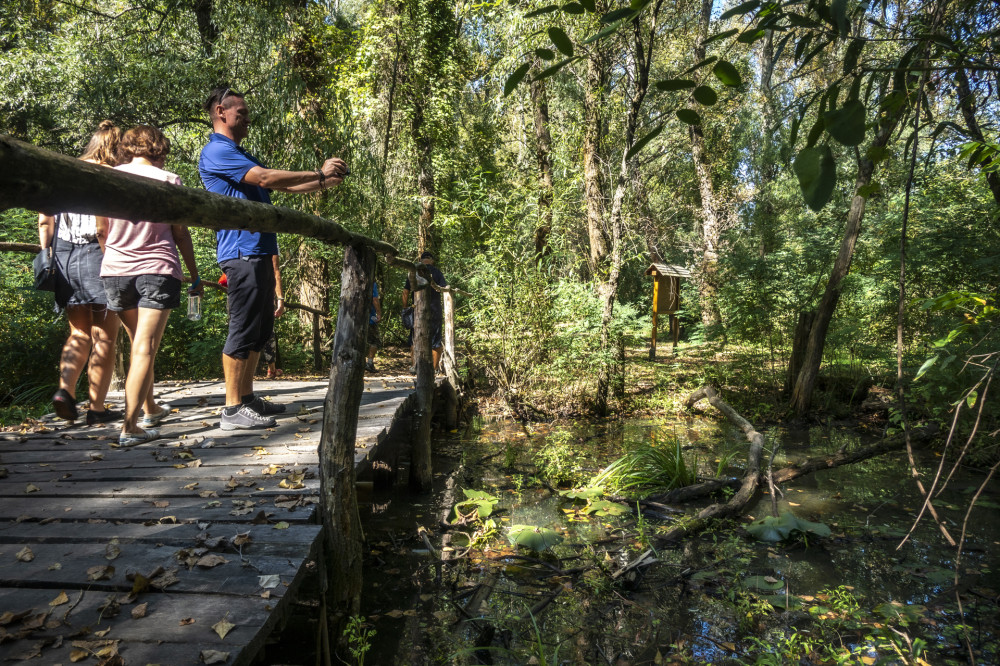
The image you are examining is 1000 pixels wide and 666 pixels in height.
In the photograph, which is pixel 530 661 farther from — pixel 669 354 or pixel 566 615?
pixel 669 354

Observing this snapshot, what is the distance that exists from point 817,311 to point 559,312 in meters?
3.52

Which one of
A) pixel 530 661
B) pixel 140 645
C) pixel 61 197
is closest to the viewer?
pixel 61 197

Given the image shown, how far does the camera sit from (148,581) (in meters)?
2.00

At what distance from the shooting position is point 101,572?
206 cm

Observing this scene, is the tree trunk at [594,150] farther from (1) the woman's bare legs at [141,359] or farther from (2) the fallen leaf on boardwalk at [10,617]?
(2) the fallen leaf on boardwalk at [10,617]

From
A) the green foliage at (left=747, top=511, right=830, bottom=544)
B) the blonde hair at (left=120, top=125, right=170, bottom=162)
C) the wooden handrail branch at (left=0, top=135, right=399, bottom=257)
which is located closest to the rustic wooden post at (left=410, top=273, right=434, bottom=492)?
the blonde hair at (left=120, top=125, right=170, bottom=162)

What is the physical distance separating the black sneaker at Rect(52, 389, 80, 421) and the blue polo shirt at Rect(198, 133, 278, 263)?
163cm

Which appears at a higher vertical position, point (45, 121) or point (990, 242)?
point (45, 121)

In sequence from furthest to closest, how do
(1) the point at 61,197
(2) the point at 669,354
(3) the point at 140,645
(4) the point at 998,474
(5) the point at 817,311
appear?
(2) the point at 669,354, (5) the point at 817,311, (4) the point at 998,474, (3) the point at 140,645, (1) the point at 61,197

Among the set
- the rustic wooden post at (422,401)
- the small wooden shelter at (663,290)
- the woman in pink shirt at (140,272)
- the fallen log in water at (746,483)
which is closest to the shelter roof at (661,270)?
the small wooden shelter at (663,290)

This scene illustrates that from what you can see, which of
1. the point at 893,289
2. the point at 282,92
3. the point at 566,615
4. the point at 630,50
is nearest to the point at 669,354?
the point at 893,289

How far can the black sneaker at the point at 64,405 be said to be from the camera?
4215 millimetres

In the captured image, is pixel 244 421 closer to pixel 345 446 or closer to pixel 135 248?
pixel 135 248

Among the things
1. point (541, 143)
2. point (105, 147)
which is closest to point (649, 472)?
point (105, 147)
